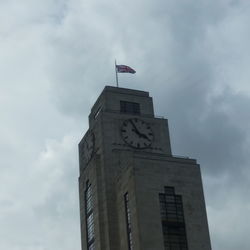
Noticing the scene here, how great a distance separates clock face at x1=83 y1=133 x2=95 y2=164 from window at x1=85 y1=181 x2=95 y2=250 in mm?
5271

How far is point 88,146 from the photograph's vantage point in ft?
364

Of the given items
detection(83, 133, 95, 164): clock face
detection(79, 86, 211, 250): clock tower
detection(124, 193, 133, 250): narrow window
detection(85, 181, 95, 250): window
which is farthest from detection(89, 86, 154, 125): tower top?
detection(124, 193, 133, 250): narrow window

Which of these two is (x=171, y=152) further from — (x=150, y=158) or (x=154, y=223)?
(x=154, y=223)

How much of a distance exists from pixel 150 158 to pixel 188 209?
9401 mm

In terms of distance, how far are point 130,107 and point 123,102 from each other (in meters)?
1.55

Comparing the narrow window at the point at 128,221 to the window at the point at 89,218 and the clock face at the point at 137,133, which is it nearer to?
the window at the point at 89,218

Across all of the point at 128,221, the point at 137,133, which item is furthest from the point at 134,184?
the point at 137,133

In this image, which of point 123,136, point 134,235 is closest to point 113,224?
point 134,235

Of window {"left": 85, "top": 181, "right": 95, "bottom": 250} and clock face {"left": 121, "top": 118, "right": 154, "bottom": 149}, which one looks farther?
clock face {"left": 121, "top": 118, "right": 154, "bottom": 149}

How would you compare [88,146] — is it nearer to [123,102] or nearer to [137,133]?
[123,102]

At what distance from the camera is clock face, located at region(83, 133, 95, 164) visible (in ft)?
357

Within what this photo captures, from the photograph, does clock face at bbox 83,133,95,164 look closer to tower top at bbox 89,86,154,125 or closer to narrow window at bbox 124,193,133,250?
tower top at bbox 89,86,154,125

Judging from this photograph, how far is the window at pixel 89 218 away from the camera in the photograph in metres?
104

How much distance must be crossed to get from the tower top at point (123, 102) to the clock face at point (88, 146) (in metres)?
3.84
